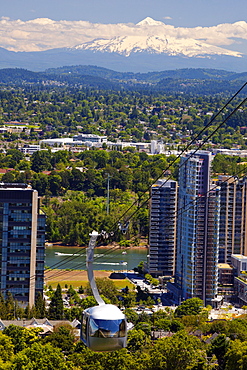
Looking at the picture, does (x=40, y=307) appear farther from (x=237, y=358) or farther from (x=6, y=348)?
(x=237, y=358)

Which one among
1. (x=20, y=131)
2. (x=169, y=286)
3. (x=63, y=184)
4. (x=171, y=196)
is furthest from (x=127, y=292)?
(x=20, y=131)

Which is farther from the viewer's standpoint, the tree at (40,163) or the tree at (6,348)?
the tree at (40,163)

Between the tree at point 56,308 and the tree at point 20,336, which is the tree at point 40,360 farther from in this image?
the tree at point 56,308

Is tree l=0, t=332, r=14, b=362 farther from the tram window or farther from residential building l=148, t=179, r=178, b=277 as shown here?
residential building l=148, t=179, r=178, b=277

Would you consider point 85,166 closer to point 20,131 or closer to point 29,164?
point 29,164

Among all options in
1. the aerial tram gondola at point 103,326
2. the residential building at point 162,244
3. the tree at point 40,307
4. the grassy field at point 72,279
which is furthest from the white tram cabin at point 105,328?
the residential building at point 162,244

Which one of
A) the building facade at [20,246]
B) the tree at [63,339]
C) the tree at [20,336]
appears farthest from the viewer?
the building facade at [20,246]
